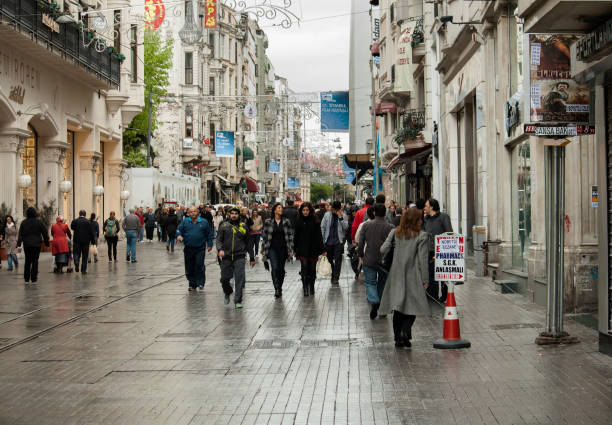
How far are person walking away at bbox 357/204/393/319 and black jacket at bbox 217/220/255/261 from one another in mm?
2438

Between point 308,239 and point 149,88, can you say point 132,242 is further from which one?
point 149,88

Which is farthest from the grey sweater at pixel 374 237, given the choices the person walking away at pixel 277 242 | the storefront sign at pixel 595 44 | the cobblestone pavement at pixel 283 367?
the storefront sign at pixel 595 44

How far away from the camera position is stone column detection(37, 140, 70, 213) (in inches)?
1233

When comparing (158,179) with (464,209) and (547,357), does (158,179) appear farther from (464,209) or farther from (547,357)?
(547,357)

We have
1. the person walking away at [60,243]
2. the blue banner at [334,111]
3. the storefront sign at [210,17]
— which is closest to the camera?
the person walking away at [60,243]

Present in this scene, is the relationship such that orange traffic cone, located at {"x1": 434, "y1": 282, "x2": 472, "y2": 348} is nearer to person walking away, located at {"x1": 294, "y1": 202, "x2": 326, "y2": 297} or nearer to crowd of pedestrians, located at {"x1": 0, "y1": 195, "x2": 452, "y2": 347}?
crowd of pedestrians, located at {"x1": 0, "y1": 195, "x2": 452, "y2": 347}

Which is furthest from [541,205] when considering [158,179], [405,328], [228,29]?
[228,29]

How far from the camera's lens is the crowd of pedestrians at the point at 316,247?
10.1 metres

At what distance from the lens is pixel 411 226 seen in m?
10.2

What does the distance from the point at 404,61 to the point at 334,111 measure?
6.20m

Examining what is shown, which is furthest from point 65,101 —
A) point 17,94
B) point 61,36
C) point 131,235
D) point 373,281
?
point 373,281

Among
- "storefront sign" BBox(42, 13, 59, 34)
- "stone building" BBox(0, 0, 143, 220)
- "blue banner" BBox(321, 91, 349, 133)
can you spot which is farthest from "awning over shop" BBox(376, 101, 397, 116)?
"storefront sign" BBox(42, 13, 59, 34)

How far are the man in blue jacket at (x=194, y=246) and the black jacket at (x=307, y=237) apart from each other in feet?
6.72

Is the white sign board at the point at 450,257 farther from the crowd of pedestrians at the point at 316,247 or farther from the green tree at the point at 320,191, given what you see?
the green tree at the point at 320,191
